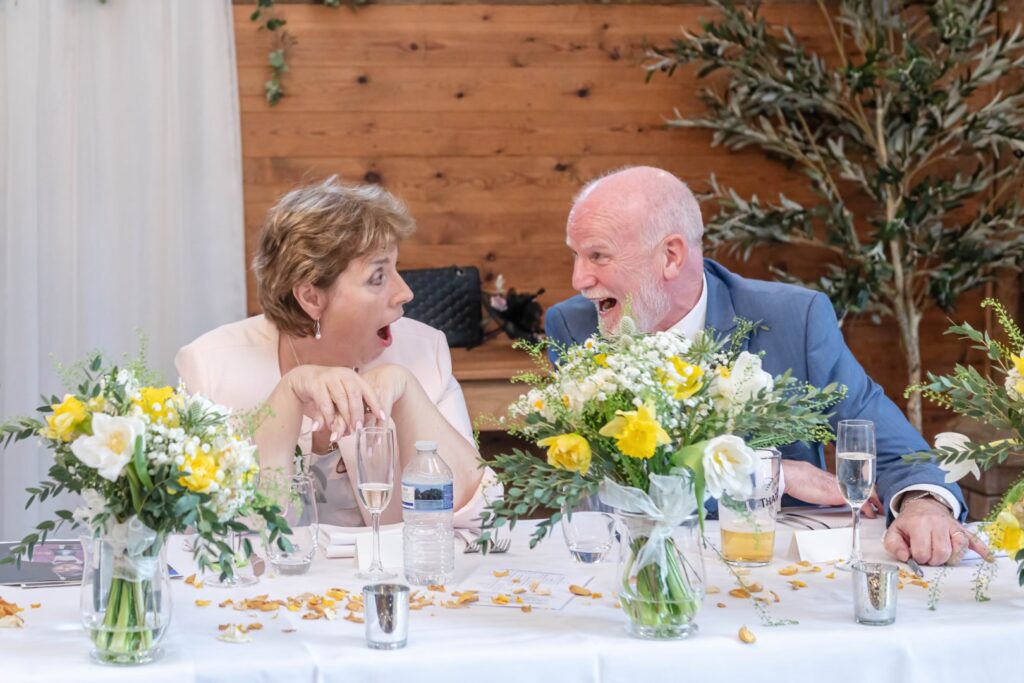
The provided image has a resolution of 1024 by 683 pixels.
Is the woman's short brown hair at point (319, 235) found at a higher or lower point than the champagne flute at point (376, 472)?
higher

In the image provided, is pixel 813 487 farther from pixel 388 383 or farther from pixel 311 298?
pixel 311 298

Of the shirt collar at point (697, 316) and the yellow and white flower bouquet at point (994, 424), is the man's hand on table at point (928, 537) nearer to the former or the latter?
the yellow and white flower bouquet at point (994, 424)

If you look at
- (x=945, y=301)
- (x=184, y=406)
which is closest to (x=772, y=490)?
(x=184, y=406)

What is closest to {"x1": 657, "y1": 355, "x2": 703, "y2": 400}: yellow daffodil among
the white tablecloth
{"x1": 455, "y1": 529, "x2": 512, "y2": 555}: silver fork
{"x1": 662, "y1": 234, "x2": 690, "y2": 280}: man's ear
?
the white tablecloth

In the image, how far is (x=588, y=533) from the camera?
1.88 meters

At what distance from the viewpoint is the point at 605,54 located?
166 inches

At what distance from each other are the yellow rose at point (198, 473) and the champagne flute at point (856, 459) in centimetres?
84

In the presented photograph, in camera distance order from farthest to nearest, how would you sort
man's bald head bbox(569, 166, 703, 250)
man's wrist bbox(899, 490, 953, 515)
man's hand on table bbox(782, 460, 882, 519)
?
man's bald head bbox(569, 166, 703, 250), man's hand on table bbox(782, 460, 882, 519), man's wrist bbox(899, 490, 953, 515)

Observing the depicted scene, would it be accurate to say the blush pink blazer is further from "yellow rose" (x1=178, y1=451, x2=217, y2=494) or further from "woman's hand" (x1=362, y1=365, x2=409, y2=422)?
"yellow rose" (x1=178, y1=451, x2=217, y2=494)

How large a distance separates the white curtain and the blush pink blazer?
61.5 inches

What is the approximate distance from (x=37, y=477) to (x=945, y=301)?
9.48 feet

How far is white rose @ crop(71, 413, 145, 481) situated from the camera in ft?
4.45

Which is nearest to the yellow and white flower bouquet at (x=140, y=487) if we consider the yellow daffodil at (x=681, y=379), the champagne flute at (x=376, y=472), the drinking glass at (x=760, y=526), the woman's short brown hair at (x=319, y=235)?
the champagne flute at (x=376, y=472)

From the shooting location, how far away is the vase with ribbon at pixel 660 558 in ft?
4.90
